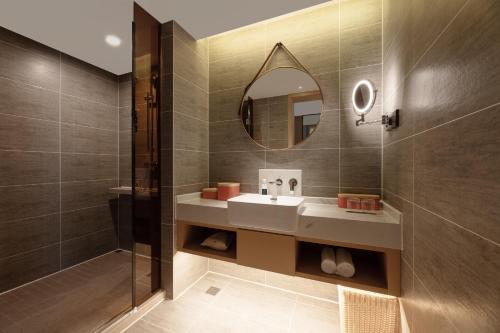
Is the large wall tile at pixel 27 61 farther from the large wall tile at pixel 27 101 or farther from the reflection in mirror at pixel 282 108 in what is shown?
the reflection in mirror at pixel 282 108

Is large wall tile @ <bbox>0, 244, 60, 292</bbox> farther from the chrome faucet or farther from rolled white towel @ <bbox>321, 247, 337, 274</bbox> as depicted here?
rolled white towel @ <bbox>321, 247, 337, 274</bbox>

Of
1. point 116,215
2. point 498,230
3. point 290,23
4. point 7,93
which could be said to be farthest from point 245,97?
point 116,215

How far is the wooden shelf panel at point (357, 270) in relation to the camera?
115 centimetres

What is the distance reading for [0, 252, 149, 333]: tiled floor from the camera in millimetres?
1345

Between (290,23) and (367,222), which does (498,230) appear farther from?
(290,23)

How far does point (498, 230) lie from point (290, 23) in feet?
6.09

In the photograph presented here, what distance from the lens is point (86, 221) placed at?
2256 millimetres

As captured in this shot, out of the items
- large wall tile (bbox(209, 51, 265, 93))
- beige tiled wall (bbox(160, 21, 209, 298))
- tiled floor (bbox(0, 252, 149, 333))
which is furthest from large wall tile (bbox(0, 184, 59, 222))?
large wall tile (bbox(209, 51, 265, 93))

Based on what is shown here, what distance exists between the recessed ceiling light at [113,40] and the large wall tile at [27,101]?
82 centimetres

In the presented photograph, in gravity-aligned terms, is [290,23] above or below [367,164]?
above

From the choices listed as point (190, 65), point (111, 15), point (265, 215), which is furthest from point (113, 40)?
point (265, 215)

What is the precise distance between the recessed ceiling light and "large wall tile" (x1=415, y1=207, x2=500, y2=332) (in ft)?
8.13

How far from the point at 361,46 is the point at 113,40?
2099mm

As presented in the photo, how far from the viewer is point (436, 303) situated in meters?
0.68
